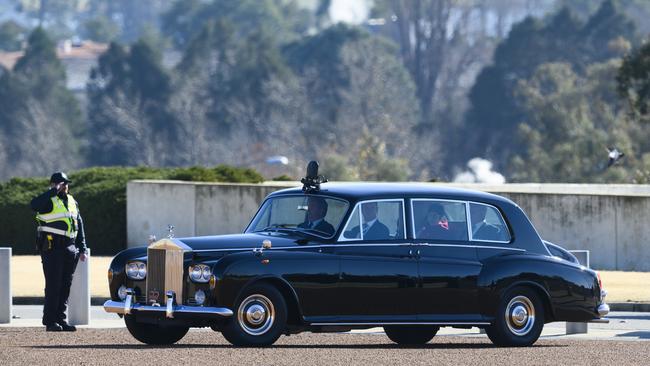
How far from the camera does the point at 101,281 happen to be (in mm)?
27156

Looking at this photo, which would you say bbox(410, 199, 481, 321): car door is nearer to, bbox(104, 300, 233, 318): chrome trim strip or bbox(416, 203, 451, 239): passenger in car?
bbox(416, 203, 451, 239): passenger in car

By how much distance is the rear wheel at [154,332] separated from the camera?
54.9 ft

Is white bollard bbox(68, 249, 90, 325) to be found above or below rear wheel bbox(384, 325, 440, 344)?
above

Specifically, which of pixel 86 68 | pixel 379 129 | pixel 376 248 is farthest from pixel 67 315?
pixel 86 68

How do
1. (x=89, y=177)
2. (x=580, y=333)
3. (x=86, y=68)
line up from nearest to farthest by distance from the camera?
(x=580, y=333) → (x=89, y=177) → (x=86, y=68)

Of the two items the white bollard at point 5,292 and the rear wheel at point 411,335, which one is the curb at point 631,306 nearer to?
the rear wheel at point 411,335

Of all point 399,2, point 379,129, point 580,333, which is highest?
point 399,2

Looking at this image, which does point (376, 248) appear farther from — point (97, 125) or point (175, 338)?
point (97, 125)

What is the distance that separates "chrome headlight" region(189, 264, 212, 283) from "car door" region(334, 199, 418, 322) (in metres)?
1.26

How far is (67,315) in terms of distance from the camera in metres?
19.9

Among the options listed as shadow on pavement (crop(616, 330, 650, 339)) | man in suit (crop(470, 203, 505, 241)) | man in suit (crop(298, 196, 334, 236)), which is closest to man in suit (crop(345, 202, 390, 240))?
man in suit (crop(298, 196, 334, 236))

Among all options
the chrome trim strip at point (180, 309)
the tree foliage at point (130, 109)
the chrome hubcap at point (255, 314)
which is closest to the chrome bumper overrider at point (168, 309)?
the chrome trim strip at point (180, 309)

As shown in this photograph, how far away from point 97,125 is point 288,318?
101m

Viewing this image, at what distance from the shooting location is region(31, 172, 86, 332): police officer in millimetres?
18438
